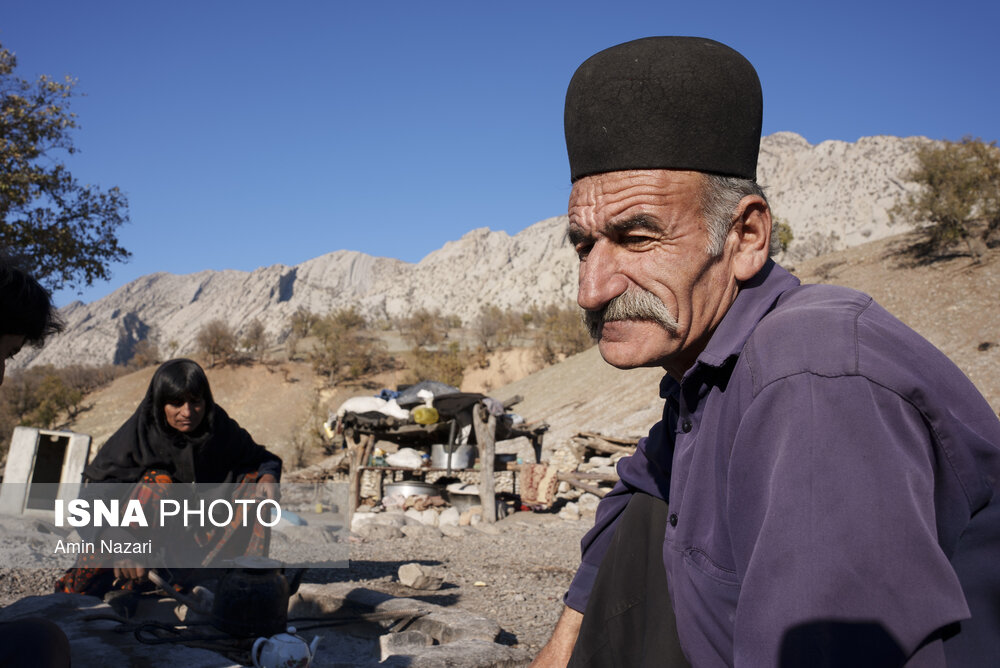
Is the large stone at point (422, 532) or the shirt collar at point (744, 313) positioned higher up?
the shirt collar at point (744, 313)

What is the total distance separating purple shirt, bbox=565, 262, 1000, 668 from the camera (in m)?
0.77

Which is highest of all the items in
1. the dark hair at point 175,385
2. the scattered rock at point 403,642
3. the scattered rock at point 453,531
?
the dark hair at point 175,385

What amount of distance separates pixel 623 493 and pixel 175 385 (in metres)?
3.46

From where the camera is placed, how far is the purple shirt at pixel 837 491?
77 cm

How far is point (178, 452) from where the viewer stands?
4.61 meters

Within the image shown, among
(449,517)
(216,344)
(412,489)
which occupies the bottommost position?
(449,517)

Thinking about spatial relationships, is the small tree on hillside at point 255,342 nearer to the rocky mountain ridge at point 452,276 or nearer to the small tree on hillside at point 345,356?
the small tree on hillside at point 345,356

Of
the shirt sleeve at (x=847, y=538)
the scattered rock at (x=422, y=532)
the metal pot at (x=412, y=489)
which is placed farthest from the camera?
the metal pot at (x=412, y=489)

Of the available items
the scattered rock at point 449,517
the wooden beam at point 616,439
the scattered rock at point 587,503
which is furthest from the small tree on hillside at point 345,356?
the scattered rock at point 449,517

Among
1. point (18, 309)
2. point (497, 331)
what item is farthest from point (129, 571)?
point (497, 331)

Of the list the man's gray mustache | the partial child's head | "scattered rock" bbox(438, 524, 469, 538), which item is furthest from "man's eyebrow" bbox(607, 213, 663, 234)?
"scattered rock" bbox(438, 524, 469, 538)

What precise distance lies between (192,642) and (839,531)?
3.04 m

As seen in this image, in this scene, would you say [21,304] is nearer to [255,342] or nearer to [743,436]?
[743,436]

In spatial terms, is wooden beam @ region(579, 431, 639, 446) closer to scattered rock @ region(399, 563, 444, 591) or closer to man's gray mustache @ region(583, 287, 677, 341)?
scattered rock @ region(399, 563, 444, 591)
